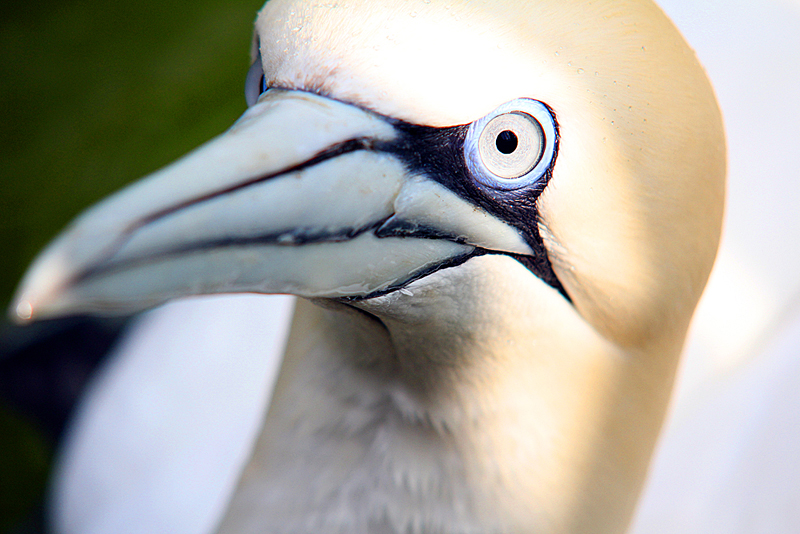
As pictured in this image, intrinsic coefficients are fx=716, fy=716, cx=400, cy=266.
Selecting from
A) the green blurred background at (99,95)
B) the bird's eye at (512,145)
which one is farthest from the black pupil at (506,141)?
the green blurred background at (99,95)

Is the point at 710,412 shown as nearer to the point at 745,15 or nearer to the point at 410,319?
the point at 745,15

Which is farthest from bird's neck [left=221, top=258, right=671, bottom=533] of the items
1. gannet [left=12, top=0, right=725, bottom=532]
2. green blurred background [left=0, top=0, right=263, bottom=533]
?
green blurred background [left=0, top=0, right=263, bottom=533]

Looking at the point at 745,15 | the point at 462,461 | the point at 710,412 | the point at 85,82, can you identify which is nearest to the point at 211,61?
the point at 85,82

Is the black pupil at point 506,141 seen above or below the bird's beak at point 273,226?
above

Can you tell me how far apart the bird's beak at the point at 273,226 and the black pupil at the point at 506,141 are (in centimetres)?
7

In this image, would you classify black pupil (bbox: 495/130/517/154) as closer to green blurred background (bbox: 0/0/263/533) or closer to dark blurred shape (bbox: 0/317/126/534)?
dark blurred shape (bbox: 0/317/126/534)

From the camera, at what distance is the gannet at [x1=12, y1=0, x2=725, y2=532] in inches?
26.3

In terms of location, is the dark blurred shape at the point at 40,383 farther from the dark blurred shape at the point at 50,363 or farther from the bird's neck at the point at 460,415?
the bird's neck at the point at 460,415

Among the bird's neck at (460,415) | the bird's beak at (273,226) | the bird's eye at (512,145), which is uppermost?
the bird's eye at (512,145)

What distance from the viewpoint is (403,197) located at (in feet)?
2.43

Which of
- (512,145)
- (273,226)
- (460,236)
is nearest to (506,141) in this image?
(512,145)

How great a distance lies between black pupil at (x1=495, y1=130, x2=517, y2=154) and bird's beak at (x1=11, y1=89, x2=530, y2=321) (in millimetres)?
74

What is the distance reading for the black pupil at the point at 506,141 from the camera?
2.34 feet

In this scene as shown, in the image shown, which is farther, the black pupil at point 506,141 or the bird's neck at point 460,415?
the bird's neck at point 460,415
